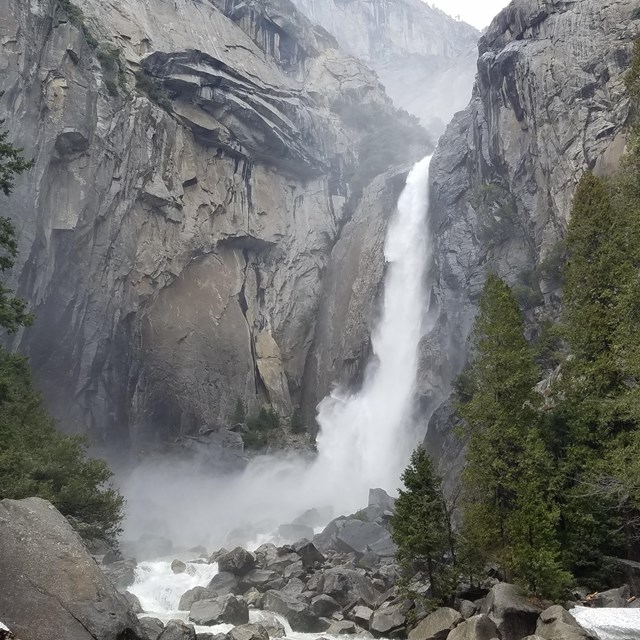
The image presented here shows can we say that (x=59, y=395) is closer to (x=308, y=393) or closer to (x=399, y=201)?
(x=308, y=393)

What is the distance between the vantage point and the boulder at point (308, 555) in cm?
2495

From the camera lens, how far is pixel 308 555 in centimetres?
2519

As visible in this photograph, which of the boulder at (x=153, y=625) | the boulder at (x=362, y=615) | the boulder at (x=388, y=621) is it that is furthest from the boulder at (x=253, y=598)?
the boulder at (x=388, y=621)

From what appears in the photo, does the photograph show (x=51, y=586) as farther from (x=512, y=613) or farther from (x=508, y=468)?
(x=508, y=468)

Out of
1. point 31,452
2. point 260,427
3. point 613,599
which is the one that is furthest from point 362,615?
point 260,427

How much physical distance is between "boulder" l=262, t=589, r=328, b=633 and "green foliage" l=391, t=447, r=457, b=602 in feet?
14.9

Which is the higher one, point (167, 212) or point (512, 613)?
point (167, 212)

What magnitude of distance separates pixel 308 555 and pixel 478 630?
13985mm

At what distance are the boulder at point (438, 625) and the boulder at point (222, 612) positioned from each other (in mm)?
6751

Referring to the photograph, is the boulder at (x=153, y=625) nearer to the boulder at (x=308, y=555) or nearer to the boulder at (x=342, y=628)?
the boulder at (x=342, y=628)

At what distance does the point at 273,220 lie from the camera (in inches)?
2212

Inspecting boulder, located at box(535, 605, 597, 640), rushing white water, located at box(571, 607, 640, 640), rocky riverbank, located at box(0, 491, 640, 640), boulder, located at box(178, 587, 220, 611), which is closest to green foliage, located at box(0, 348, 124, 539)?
rocky riverbank, located at box(0, 491, 640, 640)

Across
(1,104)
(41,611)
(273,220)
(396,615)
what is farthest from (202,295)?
(41,611)

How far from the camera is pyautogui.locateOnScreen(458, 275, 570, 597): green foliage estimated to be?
15.0m
